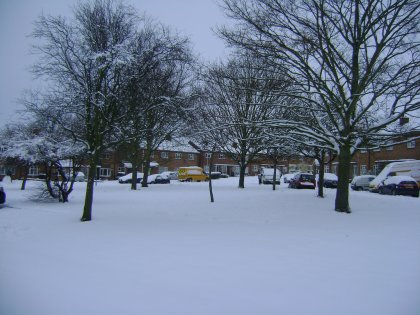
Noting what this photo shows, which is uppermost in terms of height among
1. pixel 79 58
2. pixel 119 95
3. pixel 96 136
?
pixel 79 58

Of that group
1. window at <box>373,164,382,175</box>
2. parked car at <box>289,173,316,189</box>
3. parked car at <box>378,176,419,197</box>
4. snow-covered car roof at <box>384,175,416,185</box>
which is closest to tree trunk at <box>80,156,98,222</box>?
parked car at <box>289,173,316,189</box>

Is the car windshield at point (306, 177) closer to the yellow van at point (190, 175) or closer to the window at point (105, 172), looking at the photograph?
the yellow van at point (190, 175)

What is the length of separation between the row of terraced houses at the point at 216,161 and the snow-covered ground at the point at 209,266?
13868 mm

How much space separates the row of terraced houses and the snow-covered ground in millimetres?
13868

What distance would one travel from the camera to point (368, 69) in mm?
12117

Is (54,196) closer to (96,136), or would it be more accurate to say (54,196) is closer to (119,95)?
(96,136)

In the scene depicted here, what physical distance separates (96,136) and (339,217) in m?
9.10

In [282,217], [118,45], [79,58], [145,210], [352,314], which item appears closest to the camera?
[352,314]

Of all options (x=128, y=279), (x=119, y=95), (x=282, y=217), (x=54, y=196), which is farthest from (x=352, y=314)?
(x=54, y=196)

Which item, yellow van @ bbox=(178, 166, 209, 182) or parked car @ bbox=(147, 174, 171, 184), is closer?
parked car @ bbox=(147, 174, 171, 184)

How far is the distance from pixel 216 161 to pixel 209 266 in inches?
2463

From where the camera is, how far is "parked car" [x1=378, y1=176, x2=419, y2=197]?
22.6 meters

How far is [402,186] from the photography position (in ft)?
75.4

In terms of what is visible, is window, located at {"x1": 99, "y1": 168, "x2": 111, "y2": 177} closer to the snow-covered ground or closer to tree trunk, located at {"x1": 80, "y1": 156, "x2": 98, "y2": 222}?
the snow-covered ground
